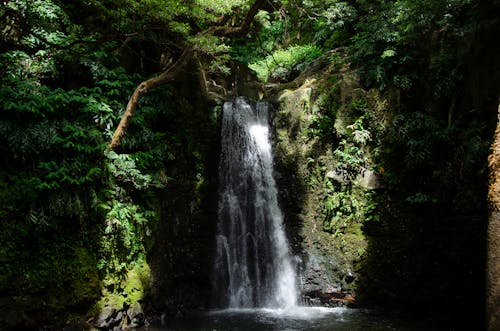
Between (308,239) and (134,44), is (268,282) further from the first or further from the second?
(134,44)

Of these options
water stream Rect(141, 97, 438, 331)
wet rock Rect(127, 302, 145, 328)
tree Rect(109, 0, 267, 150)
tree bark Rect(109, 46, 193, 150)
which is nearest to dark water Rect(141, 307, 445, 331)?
water stream Rect(141, 97, 438, 331)

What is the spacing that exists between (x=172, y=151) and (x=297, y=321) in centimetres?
499

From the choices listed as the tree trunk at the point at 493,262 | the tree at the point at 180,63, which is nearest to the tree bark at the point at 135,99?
the tree at the point at 180,63

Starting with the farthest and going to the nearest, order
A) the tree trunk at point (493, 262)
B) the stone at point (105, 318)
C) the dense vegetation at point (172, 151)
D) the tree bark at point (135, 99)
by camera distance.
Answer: the tree bark at point (135, 99), the stone at point (105, 318), the dense vegetation at point (172, 151), the tree trunk at point (493, 262)

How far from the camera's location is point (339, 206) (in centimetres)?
904

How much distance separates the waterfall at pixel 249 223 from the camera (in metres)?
8.87

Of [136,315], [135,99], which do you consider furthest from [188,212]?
[135,99]

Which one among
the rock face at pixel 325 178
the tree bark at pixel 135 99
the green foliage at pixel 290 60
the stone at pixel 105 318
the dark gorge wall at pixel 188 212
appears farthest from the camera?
the green foliage at pixel 290 60

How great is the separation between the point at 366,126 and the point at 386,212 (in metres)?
2.32

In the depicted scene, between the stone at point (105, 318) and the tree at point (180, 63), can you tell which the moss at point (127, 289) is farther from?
the tree at point (180, 63)

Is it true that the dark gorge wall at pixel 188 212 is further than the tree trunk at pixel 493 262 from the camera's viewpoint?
Yes

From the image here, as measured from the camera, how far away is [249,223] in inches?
380

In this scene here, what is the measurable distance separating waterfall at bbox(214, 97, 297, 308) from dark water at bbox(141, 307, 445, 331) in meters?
0.73

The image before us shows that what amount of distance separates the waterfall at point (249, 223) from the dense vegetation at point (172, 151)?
54cm
